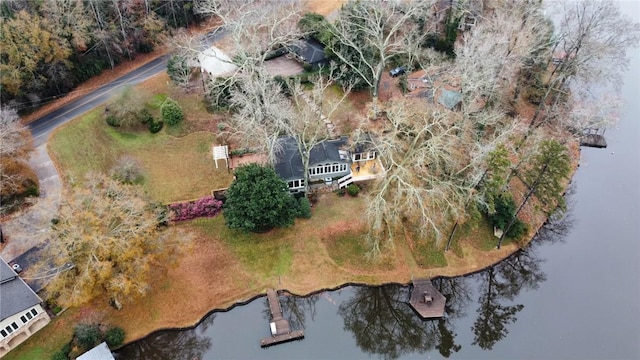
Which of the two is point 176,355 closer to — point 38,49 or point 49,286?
point 49,286

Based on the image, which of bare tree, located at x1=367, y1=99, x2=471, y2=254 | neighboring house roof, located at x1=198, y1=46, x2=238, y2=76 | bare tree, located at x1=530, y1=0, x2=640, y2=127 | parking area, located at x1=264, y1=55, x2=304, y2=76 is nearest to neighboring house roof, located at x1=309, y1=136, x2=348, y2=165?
bare tree, located at x1=367, y1=99, x2=471, y2=254

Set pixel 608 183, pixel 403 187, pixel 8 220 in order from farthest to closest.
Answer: pixel 608 183 → pixel 8 220 → pixel 403 187

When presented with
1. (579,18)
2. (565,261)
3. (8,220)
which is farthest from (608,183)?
(8,220)

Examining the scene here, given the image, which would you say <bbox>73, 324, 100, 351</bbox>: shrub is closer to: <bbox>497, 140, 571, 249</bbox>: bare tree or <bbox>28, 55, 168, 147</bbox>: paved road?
<bbox>28, 55, 168, 147</bbox>: paved road

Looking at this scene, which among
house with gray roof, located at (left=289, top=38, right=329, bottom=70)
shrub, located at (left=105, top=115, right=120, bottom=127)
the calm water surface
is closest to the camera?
the calm water surface

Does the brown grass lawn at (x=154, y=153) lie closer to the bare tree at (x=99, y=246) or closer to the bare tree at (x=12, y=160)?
the bare tree at (x=12, y=160)

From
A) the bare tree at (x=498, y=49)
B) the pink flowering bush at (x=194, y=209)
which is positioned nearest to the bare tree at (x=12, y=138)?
the pink flowering bush at (x=194, y=209)
